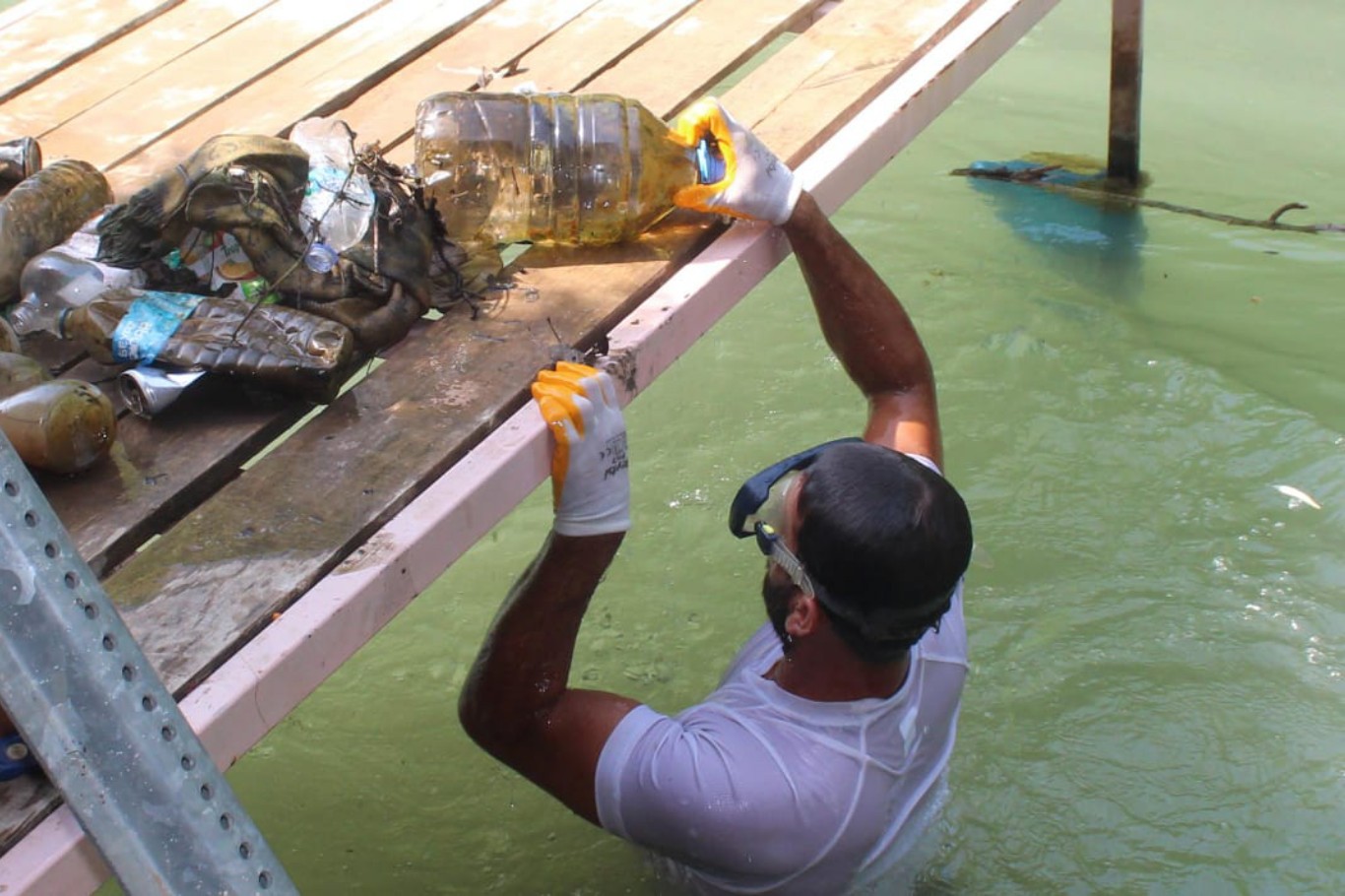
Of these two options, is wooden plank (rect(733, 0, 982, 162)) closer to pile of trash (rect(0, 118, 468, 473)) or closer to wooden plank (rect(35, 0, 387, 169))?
pile of trash (rect(0, 118, 468, 473))

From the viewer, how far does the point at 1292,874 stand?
3309mm

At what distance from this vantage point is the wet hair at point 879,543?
7.11 feet

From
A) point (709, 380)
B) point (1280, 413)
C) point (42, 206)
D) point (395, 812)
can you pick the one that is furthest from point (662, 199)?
point (1280, 413)

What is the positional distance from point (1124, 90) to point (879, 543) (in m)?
4.27

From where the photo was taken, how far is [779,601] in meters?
2.38

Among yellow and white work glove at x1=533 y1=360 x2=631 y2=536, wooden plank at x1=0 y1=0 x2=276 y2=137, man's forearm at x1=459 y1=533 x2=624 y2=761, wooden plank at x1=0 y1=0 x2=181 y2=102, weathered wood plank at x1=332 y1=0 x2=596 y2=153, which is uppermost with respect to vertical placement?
wooden plank at x1=0 y1=0 x2=181 y2=102

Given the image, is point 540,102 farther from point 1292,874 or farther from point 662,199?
point 1292,874

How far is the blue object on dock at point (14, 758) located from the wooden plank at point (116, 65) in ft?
6.62

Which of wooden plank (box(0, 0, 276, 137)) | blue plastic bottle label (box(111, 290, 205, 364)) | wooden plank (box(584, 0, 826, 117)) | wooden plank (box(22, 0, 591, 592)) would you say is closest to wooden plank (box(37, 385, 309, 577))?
wooden plank (box(22, 0, 591, 592))

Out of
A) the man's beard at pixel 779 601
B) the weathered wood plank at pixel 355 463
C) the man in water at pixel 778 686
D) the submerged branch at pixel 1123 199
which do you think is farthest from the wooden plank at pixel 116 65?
the submerged branch at pixel 1123 199

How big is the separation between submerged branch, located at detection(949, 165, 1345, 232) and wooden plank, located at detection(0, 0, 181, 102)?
3480 millimetres

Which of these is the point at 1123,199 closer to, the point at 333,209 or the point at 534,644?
the point at 333,209

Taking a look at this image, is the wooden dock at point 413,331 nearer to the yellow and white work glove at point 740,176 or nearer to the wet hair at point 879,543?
the yellow and white work glove at point 740,176

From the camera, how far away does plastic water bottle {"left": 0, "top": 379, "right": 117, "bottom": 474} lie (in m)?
2.23
